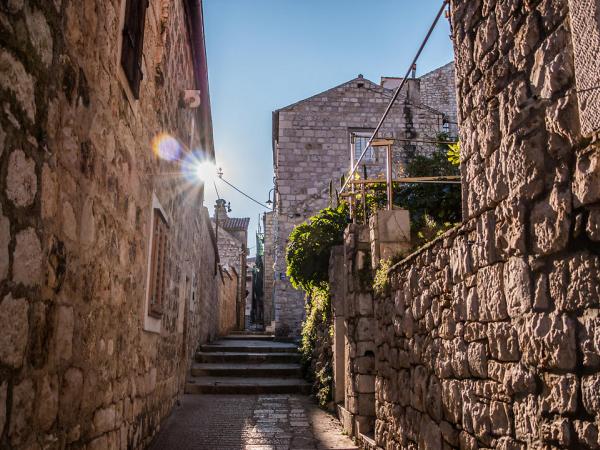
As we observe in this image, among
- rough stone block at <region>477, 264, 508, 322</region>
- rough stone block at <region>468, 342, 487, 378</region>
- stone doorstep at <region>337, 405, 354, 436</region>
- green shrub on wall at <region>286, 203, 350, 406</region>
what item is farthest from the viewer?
green shrub on wall at <region>286, 203, 350, 406</region>

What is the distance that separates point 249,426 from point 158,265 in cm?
238

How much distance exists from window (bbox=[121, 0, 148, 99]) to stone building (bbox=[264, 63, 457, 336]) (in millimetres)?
10678

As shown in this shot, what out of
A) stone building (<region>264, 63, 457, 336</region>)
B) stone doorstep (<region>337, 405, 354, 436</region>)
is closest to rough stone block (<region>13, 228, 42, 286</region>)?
stone doorstep (<region>337, 405, 354, 436</region>)

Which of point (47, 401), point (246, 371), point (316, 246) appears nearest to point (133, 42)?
point (47, 401)

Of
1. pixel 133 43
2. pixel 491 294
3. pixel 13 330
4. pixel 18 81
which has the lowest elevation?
pixel 13 330

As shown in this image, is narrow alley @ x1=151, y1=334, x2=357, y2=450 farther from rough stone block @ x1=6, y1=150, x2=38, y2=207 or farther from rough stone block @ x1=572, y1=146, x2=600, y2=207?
rough stone block @ x1=572, y1=146, x2=600, y2=207

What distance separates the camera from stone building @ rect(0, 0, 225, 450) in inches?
70.3

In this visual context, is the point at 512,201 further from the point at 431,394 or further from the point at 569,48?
the point at 431,394

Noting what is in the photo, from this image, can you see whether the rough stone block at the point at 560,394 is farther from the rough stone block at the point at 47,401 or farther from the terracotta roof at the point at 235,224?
the terracotta roof at the point at 235,224

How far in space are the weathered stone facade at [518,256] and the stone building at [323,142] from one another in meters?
11.1

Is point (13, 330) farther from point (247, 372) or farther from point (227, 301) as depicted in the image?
point (227, 301)

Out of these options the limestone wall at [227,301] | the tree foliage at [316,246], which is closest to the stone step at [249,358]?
the tree foliage at [316,246]

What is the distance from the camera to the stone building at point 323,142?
47.8ft

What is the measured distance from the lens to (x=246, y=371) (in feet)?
30.6
